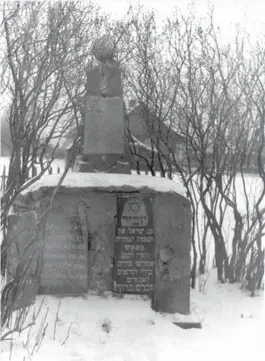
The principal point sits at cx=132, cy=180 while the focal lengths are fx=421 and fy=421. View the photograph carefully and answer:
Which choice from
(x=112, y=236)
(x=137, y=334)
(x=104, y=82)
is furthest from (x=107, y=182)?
(x=137, y=334)

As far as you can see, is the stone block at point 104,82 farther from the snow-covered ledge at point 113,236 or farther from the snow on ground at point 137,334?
the snow on ground at point 137,334

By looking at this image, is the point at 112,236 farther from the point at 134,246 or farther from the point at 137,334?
the point at 137,334

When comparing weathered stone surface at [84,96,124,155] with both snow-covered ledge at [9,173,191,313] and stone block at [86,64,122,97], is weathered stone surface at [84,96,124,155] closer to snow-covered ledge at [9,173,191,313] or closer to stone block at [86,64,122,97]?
stone block at [86,64,122,97]

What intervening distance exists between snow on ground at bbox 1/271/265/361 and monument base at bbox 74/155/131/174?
1.64m

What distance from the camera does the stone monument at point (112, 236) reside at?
16.0 feet

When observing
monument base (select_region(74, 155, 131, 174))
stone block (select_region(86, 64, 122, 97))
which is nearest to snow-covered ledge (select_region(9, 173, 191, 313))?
monument base (select_region(74, 155, 131, 174))

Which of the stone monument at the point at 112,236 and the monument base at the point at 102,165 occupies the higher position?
the monument base at the point at 102,165

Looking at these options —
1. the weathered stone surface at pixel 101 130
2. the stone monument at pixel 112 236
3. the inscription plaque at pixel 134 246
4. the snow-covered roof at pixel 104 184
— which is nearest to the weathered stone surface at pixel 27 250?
the stone monument at pixel 112 236

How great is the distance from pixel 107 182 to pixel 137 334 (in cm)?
175

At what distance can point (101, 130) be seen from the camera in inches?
222

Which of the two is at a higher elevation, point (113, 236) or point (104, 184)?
point (104, 184)

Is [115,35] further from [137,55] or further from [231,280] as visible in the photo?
[231,280]

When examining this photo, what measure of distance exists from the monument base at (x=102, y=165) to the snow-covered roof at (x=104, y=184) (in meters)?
0.39

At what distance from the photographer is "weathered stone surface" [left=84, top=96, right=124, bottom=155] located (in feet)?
18.5
